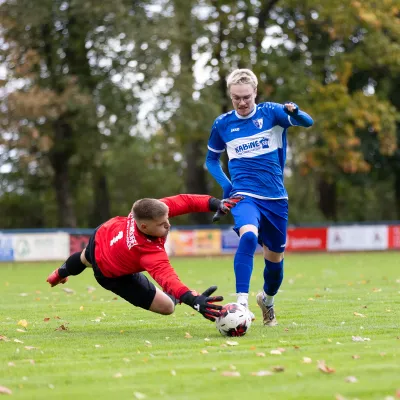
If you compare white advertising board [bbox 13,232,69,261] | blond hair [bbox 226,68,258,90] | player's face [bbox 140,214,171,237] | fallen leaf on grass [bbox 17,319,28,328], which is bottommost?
white advertising board [bbox 13,232,69,261]

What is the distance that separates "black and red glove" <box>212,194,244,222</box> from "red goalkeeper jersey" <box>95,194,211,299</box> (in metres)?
Answer: 0.18

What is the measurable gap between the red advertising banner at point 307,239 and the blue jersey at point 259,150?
23670 millimetres

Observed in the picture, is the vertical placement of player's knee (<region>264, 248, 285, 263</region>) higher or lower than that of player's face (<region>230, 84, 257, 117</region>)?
lower

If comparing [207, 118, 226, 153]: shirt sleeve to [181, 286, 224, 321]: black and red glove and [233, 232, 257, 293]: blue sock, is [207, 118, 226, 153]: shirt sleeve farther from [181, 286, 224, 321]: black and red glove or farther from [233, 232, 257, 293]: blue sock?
[181, 286, 224, 321]: black and red glove

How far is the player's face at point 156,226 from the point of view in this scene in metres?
7.10

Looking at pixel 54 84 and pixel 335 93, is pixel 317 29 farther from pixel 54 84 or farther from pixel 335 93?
pixel 54 84

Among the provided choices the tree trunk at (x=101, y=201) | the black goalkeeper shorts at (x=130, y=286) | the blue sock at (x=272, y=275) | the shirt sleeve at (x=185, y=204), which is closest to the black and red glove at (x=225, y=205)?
the shirt sleeve at (x=185, y=204)

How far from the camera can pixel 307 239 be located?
31.9m

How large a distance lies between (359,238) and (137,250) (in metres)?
25.1

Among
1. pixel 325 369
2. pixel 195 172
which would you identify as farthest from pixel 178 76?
pixel 325 369

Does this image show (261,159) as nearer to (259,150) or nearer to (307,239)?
(259,150)

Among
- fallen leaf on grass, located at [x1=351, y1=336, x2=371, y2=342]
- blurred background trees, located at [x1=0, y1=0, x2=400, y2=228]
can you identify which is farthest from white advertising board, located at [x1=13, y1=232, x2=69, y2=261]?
fallen leaf on grass, located at [x1=351, y1=336, x2=371, y2=342]

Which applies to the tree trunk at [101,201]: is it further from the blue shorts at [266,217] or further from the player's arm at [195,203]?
the player's arm at [195,203]

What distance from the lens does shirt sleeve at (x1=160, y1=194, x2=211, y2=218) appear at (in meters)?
7.58
